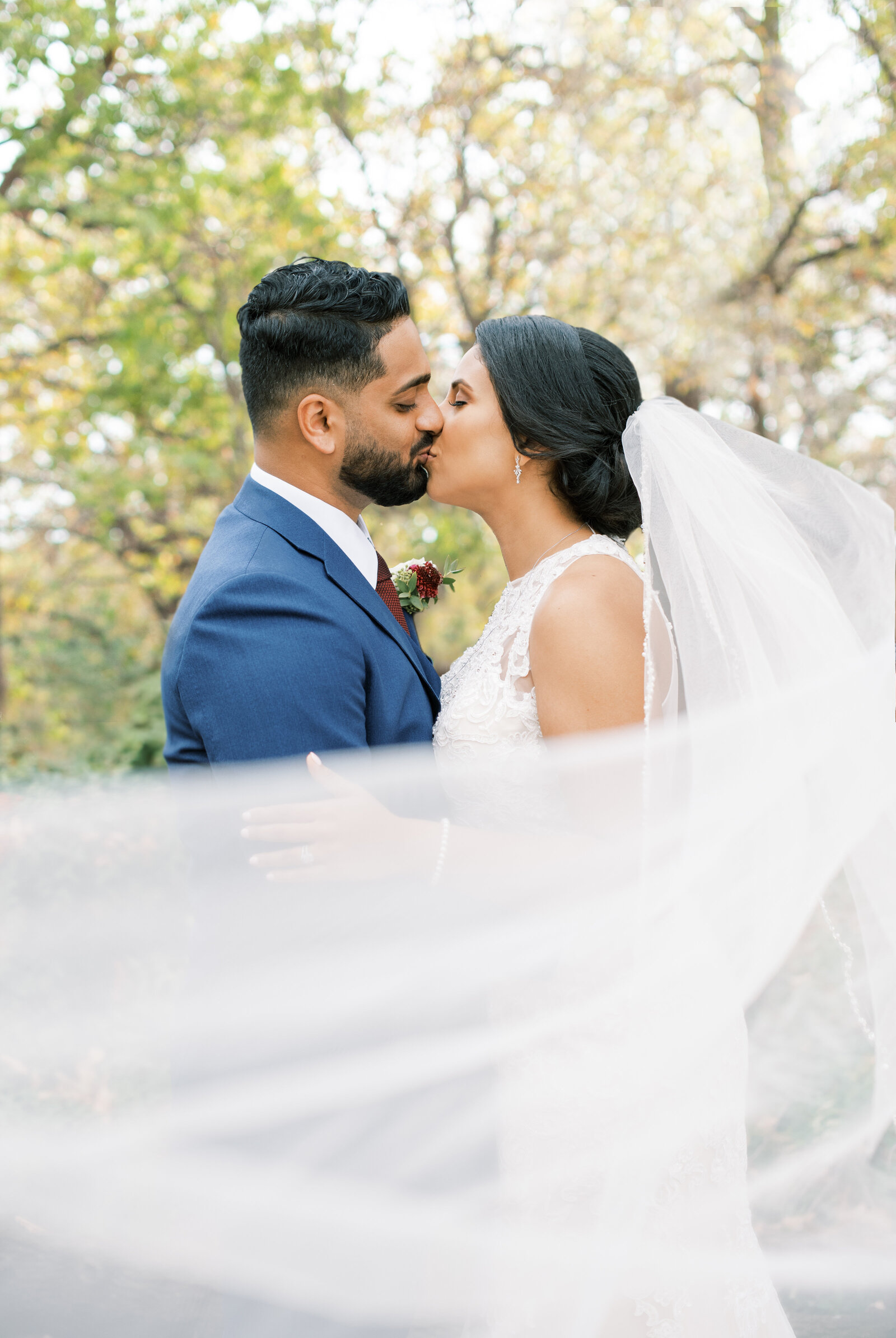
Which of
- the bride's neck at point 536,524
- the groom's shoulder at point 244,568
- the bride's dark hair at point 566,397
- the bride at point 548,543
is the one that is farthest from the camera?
the bride's neck at point 536,524

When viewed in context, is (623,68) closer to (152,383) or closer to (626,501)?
(152,383)

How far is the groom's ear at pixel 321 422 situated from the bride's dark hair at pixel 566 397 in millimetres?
447

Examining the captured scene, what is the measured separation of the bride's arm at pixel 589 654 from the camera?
7.54 ft

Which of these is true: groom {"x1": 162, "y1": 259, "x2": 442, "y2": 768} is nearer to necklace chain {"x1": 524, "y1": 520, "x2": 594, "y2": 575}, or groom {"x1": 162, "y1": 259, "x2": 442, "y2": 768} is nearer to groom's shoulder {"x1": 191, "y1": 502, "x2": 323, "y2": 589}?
groom's shoulder {"x1": 191, "y1": 502, "x2": 323, "y2": 589}

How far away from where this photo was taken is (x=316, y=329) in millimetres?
2406

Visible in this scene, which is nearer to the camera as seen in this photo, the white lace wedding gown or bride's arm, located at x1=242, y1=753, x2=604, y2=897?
bride's arm, located at x1=242, y1=753, x2=604, y2=897

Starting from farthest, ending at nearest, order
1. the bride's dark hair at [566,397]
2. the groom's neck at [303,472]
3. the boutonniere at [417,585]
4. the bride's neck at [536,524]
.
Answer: the boutonniere at [417,585]
the bride's neck at [536,524]
the bride's dark hair at [566,397]
the groom's neck at [303,472]

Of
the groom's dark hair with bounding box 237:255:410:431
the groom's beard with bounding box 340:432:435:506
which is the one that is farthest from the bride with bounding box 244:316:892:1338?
the groom's dark hair with bounding box 237:255:410:431

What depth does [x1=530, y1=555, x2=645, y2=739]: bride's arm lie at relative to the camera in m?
2.30

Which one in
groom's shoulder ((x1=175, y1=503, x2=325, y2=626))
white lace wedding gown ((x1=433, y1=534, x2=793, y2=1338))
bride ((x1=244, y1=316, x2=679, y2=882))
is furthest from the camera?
bride ((x1=244, y1=316, x2=679, y2=882))

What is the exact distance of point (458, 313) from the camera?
8.14 m

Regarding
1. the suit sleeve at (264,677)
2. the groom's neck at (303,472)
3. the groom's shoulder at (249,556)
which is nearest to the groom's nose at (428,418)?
Result: the groom's neck at (303,472)

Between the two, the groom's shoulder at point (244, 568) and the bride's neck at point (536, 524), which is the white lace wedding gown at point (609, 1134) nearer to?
the bride's neck at point (536, 524)

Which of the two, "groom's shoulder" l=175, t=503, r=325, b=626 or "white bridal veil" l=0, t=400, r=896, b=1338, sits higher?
"groom's shoulder" l=175, t=503, r=325, b=626
